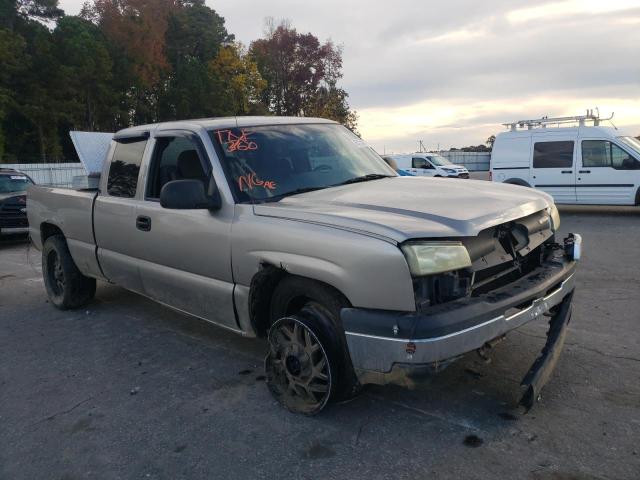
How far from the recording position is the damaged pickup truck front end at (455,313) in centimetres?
280

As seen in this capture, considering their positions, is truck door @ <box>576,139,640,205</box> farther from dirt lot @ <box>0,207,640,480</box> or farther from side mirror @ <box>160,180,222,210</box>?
side mirror @ <box>160,180,222,210</box>

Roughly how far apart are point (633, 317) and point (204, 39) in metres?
58.5

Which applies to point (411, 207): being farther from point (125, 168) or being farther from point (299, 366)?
point (125, 168)

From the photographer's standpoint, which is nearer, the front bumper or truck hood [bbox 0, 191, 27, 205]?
the front bumper

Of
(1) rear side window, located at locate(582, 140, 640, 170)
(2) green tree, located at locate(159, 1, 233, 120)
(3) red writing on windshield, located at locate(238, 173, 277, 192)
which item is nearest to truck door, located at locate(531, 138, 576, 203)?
(1) rear side window, located at locate(582, 140, 640, 170)

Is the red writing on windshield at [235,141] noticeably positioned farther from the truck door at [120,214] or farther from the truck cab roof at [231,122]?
the truck door at [120,214]

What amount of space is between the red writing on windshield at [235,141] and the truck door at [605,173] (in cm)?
1169

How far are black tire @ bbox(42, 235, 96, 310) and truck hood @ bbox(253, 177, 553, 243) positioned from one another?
3.31 metres

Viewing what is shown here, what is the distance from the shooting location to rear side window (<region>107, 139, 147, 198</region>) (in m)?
4.89

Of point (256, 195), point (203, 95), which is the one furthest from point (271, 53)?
point (256, 195)

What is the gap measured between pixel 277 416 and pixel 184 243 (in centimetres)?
147

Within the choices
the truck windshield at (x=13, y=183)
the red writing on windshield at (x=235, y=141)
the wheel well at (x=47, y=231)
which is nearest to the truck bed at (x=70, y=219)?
the wheel well at (x=47, y=231)

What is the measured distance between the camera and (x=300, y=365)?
3.43m

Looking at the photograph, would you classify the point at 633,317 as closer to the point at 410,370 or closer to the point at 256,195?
the point at 410,370
